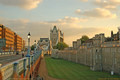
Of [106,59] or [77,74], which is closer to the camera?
[77,74]

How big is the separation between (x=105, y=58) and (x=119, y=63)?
7.63m

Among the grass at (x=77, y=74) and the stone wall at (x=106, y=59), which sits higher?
the stone wall at (x=106, y=59)

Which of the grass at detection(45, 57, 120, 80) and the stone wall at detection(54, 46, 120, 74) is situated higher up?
the stone wall at detection(54, 46, 120, 74)

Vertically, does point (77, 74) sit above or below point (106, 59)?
below

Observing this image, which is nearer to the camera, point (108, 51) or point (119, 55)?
point (119, 55)

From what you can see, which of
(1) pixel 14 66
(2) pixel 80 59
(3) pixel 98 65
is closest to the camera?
(1) pixel 14 66

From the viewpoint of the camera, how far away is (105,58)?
4775cm

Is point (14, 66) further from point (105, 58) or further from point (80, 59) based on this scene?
point (80, 59)

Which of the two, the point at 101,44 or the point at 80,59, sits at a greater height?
the point at 101,44

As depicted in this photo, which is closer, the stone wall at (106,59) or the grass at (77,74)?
the grass at (77,74)

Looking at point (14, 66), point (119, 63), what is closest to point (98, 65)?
point (119, 63)

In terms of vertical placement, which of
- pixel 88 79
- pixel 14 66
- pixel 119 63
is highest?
pixel 14 66

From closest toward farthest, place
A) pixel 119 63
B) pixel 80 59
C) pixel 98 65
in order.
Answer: pixel 119 63 → pixel 98 65 → pixel 80 59

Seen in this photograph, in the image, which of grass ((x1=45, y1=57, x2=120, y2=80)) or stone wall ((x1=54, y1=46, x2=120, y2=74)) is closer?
grass ((x1=45, y1=57, x2=120, y2=80))
